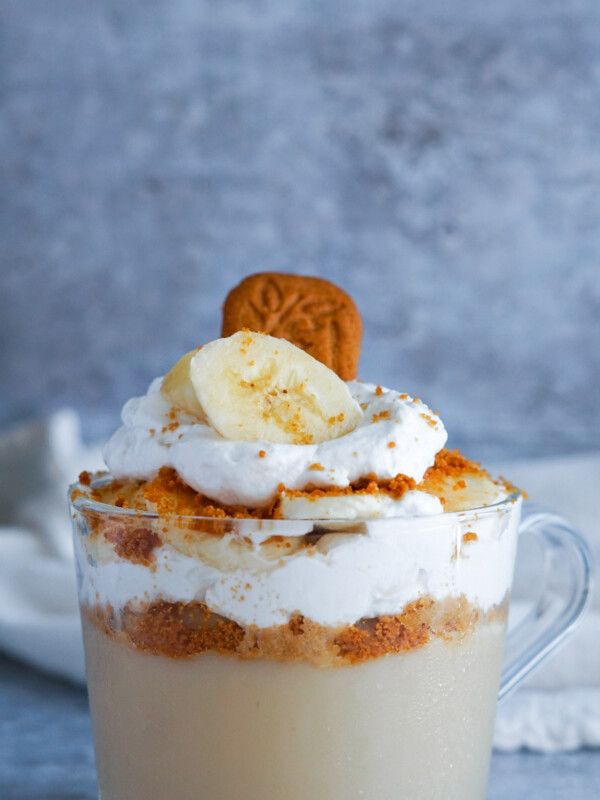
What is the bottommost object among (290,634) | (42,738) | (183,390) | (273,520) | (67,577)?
(42,738)

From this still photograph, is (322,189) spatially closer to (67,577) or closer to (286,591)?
(67,577)

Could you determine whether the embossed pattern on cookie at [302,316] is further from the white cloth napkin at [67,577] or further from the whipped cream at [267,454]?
the white cloth napkin at [67,577]

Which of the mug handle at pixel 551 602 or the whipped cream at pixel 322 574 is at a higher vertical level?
the whipped cream at pixel 322 574

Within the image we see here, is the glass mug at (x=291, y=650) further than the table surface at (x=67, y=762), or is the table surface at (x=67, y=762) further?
the table surface at (x=67, y=762)

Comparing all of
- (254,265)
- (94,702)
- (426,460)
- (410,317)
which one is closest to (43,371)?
(254,265)

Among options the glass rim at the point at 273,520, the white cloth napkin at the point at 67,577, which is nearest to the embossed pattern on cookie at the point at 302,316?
the glass rim at the point at 273,520

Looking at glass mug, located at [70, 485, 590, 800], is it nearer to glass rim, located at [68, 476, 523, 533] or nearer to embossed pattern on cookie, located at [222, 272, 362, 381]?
glass rim, located at [68, 476, 523, 533]

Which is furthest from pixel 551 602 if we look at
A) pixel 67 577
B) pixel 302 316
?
pixel 67 577
